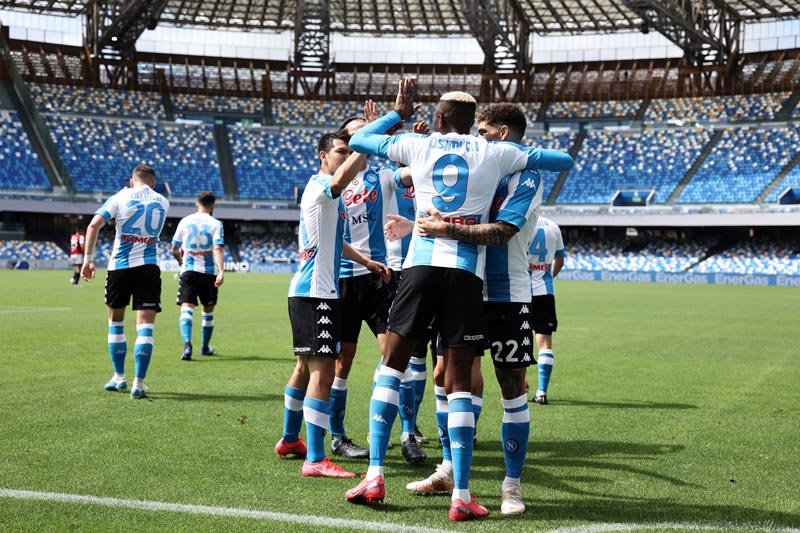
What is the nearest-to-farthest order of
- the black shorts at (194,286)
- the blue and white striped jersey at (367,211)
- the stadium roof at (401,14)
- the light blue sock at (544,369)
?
1. the blue and white striped jersey at (367,211)
2. the light blue sock at (544,369)
3. the black shorts at (194,286)
4. the stadium roof at (401,14)

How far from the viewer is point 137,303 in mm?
9078

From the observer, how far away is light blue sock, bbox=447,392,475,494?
4.96 meters

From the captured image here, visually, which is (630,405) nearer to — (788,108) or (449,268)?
(449,268)

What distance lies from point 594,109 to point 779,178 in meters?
16.0

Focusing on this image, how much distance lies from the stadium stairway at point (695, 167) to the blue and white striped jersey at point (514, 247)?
5646 centimetres

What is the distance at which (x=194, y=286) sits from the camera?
1295cm

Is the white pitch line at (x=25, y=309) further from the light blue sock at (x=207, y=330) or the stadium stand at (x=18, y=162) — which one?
the stadium stand at (x=18, y=162)

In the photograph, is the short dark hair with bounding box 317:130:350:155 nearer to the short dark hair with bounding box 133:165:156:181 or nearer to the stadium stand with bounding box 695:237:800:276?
the short dark hair with bounding box 133:165:156:181

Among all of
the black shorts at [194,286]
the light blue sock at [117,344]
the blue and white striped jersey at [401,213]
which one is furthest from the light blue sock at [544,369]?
the black shorts at [194,286]

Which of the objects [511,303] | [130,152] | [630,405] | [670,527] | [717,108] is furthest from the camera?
[130,152]

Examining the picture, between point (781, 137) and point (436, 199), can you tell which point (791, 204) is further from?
point (436, 199)

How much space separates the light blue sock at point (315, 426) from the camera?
5.88 meters

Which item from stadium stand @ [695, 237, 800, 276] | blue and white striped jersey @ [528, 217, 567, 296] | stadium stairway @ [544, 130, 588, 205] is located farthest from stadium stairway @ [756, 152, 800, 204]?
blue and white striped jersey @ [528, 217, 567, 296]

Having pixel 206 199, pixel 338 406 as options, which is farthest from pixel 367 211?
pixel 206 199
